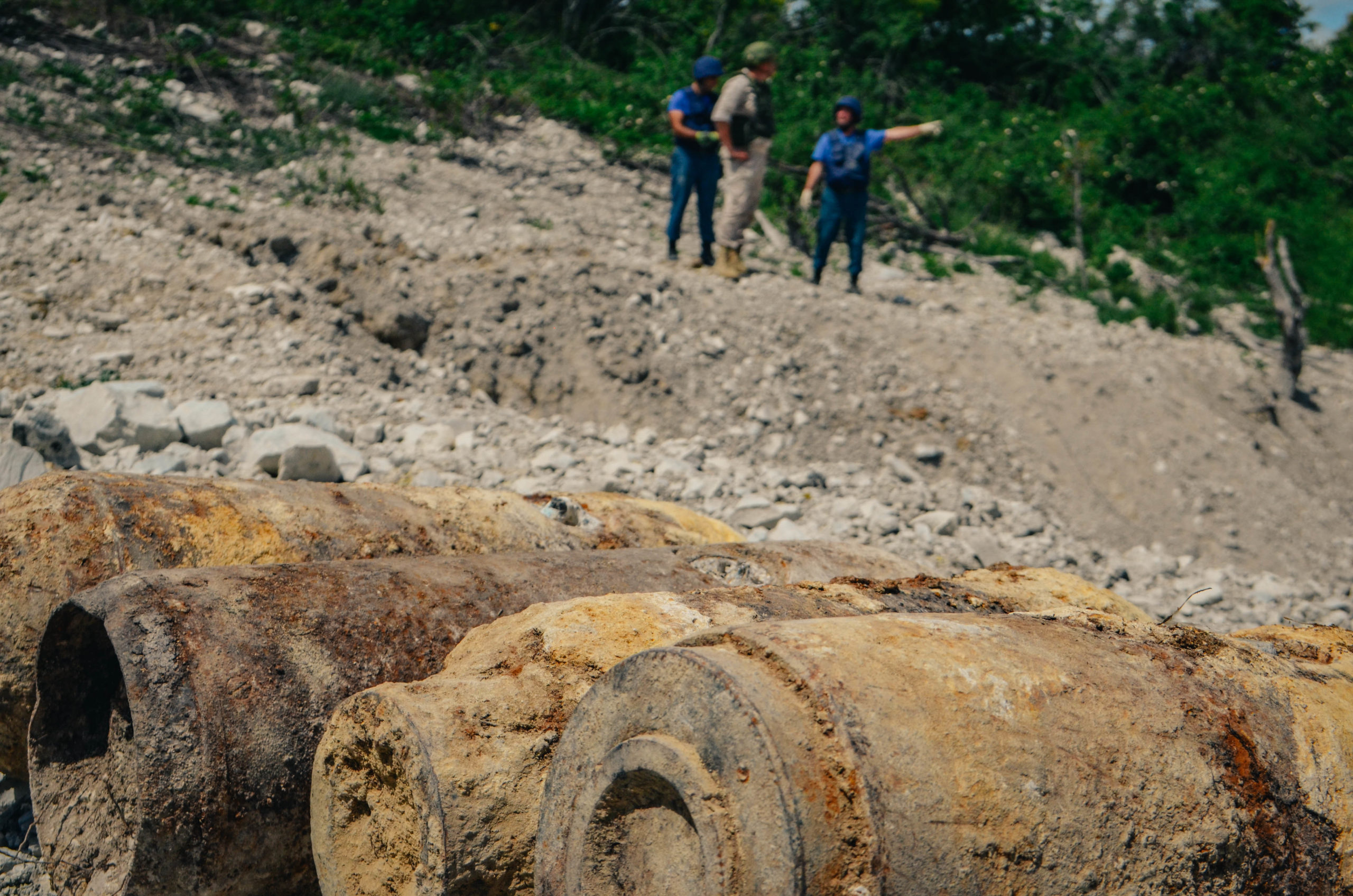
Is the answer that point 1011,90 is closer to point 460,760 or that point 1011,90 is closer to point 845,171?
point 845,171

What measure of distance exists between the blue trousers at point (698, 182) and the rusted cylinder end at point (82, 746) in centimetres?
587

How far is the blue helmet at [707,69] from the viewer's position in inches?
282

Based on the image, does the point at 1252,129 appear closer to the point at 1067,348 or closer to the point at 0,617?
the point at 1067,348

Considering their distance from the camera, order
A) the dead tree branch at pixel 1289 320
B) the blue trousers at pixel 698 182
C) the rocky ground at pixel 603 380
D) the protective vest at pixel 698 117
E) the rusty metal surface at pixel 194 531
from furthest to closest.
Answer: the dead tree branch at pixel 1289 320, the blue trousers at pixel 698 182, the protective vest at pixel 698 117, the rocky ground at pixel 603 380, the rusty metal surface at pixel 194 531

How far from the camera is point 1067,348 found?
7422 mm

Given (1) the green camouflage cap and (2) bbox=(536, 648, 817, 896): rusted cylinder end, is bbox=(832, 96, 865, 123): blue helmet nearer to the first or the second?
(1) the green camouflage cap

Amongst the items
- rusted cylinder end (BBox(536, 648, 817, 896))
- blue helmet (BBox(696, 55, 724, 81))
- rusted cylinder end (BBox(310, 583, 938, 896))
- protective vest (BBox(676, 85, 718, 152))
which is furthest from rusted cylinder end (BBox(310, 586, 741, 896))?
blue helmet (BBox(696, 55, 724, 81))

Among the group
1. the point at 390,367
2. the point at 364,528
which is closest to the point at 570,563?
the point at 364,528

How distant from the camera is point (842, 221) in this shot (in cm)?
779

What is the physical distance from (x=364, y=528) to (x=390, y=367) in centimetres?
329

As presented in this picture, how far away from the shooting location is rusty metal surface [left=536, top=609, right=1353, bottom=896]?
1.28m

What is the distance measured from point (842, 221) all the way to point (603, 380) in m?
2.82

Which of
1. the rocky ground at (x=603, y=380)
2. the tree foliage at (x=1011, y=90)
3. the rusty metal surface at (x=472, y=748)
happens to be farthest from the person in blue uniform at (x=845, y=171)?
the rusty metal surface at (x=472, y=748)

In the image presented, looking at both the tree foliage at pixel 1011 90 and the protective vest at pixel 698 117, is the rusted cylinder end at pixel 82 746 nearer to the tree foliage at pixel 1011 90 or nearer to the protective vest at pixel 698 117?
the protective vest at pixel 698 117
